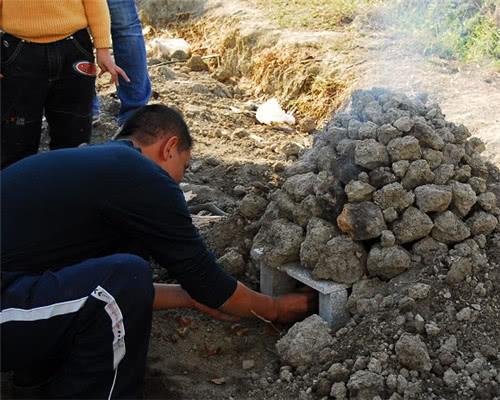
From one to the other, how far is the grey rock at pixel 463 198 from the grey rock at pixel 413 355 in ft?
2.24

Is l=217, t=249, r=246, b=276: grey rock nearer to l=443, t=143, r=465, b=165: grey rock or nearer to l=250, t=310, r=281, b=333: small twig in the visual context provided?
l=250, t=310, r=281, b=333: small twig

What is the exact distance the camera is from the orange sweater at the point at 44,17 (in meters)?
4.01

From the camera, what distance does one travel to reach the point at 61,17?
4.06 metres

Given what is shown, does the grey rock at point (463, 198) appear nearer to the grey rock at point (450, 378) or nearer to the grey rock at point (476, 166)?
the grey rock at point (476, 166)

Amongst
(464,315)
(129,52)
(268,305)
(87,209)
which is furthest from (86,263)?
(129,52)

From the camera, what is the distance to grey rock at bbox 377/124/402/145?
352 cm

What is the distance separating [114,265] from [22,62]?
1610 millimetres

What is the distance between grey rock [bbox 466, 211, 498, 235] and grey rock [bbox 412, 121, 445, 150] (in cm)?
33

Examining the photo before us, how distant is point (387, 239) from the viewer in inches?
132

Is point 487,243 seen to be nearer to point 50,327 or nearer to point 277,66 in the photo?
point 50,327

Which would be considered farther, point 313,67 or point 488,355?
Answer: point 313,67

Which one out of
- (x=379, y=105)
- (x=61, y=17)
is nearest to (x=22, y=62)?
(x=61, y=17)

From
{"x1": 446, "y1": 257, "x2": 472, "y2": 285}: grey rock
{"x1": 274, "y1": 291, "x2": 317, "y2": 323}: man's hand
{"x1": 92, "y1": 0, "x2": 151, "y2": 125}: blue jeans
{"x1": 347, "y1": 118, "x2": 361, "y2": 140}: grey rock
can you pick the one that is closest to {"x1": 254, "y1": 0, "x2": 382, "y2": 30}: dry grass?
{"x1": 92, "y1": 0, "x2": 151, "y2": 125}: blue jeans

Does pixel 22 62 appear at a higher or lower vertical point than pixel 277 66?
higher
